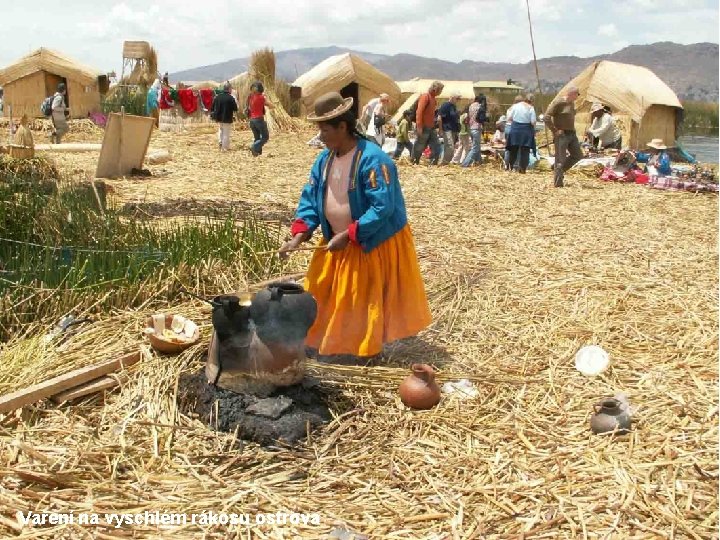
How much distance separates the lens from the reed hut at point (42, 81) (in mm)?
20688

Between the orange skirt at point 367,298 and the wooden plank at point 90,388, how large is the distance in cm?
94

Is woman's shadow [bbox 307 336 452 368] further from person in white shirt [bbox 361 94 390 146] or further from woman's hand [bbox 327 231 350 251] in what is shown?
person in white shirt [bbox 361 94 390 146]

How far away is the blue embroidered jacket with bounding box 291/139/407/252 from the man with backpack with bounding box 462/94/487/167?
8905mm

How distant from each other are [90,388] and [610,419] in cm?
220

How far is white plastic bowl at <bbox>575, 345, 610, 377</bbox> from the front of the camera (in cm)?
384

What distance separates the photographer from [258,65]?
19828mm


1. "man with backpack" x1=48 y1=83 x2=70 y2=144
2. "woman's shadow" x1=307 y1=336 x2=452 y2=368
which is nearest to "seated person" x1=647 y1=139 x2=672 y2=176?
"woman's shadow" x1=307 y1=336 x2=452 y2=368

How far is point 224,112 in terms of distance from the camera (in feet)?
45.2

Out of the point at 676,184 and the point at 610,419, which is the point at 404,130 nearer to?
the point at 676,184

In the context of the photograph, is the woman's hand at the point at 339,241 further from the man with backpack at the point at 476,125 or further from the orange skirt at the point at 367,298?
the man with backpack at the point at 476,125

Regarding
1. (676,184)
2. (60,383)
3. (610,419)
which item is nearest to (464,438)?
(610,419)

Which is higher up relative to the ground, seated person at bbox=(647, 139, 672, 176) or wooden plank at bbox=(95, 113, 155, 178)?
wooden plank at bbox=(95, 113, 155, 178)

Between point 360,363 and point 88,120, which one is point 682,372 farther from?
point 88,120

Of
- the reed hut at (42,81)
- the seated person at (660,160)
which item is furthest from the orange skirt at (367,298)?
the reed hut at (42,81)
